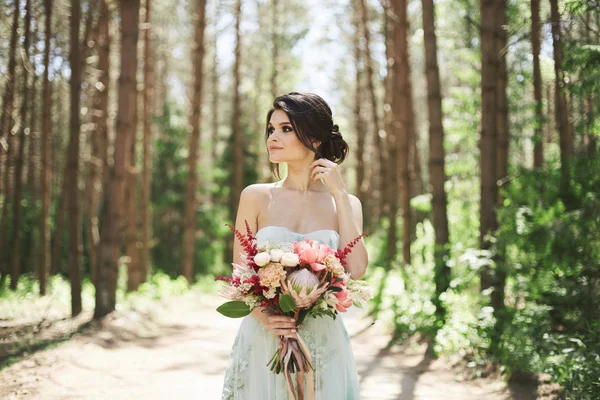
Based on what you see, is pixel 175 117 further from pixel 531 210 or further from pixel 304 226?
pixel 304 226

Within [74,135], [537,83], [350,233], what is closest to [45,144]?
[74,135]

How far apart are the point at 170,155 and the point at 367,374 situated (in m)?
18.3

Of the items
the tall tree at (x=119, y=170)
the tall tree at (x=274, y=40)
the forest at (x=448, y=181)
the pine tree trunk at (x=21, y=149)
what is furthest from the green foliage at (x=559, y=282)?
the tall tree at (x=274, y=40)

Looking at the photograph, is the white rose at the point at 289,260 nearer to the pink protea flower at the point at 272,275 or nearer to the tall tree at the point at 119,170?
the pink protea flower at the point at 272,275

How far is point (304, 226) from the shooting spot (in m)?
2.99

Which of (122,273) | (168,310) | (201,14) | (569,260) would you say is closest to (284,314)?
(569,260)

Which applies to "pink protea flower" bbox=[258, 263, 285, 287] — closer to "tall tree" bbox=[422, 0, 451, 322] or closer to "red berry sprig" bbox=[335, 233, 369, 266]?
A: "red berry sprig" bbox=[335, 233, 369, 266]

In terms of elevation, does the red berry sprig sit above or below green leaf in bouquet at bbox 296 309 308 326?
above

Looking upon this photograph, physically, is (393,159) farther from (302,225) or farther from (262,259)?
(262,259)

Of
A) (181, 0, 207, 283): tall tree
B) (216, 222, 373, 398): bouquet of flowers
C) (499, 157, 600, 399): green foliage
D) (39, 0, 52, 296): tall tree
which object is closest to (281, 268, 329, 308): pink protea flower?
(216, 222, 373, 398): bouquet of flowers

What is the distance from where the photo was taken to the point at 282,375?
285cm

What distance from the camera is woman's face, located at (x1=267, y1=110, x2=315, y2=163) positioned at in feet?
9.86

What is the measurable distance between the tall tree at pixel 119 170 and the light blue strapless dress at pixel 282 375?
23.7 ft

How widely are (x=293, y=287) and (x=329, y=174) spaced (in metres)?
0.70
